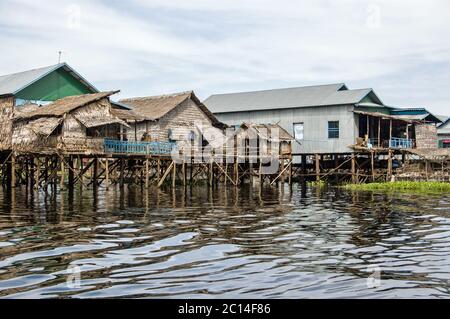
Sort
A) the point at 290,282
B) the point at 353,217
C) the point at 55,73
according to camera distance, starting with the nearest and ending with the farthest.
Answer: the point at 290,282 → the point at 353,217 → the point at 55,73

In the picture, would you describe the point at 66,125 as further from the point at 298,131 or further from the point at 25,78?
the point at 298,131

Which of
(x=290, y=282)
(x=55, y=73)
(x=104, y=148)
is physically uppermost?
(x=55, y=73)

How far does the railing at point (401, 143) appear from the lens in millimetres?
42750

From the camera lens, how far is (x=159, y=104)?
41812 mm

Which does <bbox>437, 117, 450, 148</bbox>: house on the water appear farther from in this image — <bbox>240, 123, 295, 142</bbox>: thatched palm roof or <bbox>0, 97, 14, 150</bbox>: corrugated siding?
<bbox>0, 97, 14, 150</bbox>: corrugated siding

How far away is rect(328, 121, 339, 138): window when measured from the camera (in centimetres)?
4403

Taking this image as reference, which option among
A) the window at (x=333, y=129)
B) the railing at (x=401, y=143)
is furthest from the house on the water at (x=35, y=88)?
the railing at (x=401, y=143)

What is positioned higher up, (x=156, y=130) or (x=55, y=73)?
(x=55, y=73)

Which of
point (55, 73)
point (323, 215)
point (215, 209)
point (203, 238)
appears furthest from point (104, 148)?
point (203, 238)

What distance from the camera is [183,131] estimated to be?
41781 millimetres

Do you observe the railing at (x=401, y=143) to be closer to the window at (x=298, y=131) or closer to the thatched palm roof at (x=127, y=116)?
the window at (x=298, y=131)

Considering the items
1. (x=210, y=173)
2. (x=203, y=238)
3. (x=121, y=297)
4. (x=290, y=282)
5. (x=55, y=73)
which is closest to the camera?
(x=121, y=297)
